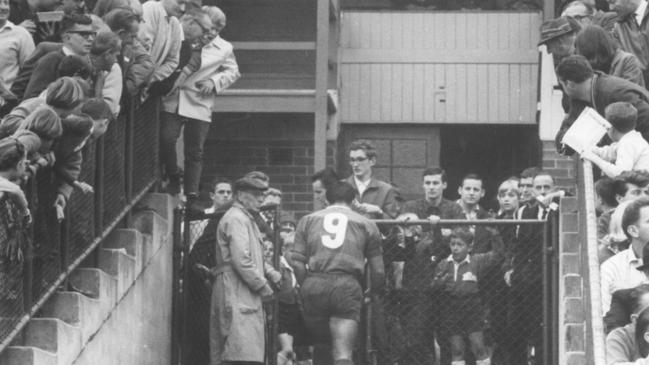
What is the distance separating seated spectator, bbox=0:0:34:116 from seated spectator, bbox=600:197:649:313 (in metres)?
3.96

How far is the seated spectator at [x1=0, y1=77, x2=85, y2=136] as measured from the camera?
36.7 feet

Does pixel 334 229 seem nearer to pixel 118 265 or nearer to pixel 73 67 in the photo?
pixel 118 265

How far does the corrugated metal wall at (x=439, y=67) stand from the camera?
67.1 feet

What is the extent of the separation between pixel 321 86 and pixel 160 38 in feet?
17.9

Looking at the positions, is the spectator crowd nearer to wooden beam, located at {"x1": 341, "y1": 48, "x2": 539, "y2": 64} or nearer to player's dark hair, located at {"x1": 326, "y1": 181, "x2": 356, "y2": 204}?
player's dark hair, located at {"x1": 326, "y1": 181, "x2": 356, "y2": 204}

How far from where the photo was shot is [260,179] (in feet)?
45.2

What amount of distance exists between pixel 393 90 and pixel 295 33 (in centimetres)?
124

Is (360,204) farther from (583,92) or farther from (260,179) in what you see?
(583,92)

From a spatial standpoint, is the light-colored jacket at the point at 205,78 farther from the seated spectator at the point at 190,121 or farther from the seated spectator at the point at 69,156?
the seated spectator at the point at 69,156

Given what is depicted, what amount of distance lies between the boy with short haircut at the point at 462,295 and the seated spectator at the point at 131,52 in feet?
8.56

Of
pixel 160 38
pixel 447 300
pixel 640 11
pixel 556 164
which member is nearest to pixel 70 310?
pixel 160 38

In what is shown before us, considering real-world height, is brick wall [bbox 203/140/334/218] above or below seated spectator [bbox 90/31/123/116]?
above

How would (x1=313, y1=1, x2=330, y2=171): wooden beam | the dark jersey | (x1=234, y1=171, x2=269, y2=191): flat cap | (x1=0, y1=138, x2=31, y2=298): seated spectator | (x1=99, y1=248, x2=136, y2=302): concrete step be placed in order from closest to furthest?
(x1=0, y1=138, x2=31, y2=298): seated spectator < (x1=99, y1=248, x2=136, y2=302): concrete step < the dark jersey < (x1=234, y1=171, x2=269, y2=191): flat cap < (x1=313, y1=1, x2=330, y2=171): wooden beam

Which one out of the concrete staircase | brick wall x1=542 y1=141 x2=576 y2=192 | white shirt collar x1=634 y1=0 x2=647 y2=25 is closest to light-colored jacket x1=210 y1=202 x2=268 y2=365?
the concrete staircase
